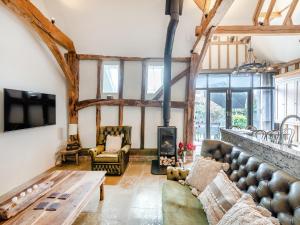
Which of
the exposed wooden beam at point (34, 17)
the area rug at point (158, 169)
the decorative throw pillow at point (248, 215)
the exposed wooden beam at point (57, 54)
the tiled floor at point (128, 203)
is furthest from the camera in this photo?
the area rug at point (158, 169)

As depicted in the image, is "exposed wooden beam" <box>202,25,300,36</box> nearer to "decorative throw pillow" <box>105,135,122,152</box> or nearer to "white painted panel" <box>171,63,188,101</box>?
"white painted panel" <box>171,63,188,101</box>

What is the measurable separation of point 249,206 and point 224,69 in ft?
23.9

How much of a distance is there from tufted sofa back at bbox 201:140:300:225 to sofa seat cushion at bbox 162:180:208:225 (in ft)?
1.49

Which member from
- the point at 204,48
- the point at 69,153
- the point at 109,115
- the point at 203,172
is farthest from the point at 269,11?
the point at 69,153

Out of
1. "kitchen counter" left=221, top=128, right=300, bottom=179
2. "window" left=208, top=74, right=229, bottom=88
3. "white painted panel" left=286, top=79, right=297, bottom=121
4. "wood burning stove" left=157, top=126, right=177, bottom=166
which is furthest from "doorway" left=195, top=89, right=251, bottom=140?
"kitchen counter" left=221, top=128, right=300, bottom=179

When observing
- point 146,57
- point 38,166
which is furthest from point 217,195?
point 146,57

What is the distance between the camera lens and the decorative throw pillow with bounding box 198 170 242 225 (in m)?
1.72

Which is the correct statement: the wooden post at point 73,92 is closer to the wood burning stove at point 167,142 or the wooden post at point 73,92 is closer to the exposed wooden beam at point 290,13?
the wood burning stove at point 167,142

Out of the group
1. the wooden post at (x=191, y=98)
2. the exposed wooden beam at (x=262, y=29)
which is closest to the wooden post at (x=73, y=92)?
the wooden post at (x=191, y=98)

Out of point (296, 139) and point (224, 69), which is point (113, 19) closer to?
point (224, 69)

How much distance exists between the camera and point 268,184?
5.07ft

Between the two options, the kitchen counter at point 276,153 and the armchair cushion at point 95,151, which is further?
the armchair cushion at point 95,151

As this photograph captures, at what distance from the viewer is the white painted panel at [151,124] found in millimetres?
6008

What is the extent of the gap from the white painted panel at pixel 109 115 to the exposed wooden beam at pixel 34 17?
1980 millimetres
